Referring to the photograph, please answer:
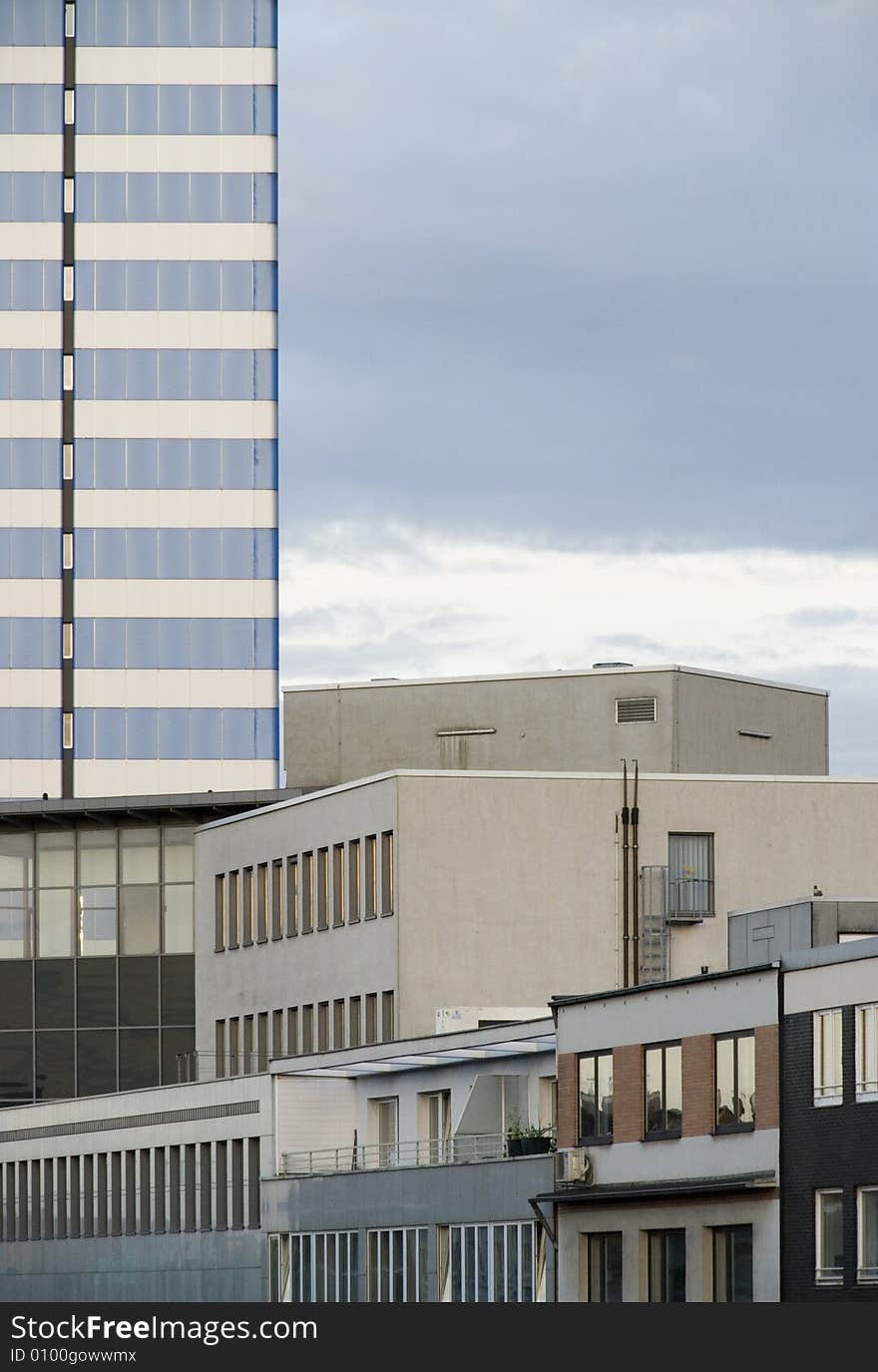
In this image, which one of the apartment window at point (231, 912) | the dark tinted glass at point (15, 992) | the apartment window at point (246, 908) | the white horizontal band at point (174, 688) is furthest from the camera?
the white horizontal band at point (174, 688)

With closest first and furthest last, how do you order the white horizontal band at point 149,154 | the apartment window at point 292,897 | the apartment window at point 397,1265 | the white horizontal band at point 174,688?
the apartment window at point 397,1265, the apartment window at point 292,897, the white horizontal band at point 174,688, the white horizontal band at point 149,154

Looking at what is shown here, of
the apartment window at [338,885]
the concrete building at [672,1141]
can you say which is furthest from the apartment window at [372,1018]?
the concrete building at [672,1141]

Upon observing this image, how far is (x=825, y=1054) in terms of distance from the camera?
60875 millimetres

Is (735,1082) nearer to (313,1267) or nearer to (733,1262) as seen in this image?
(733,1262)

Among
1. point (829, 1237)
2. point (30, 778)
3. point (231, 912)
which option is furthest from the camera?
point (30, 778)

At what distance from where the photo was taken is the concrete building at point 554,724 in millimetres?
94250

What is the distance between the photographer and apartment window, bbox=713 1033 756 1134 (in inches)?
2480

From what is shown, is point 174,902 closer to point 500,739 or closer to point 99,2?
point 500,739

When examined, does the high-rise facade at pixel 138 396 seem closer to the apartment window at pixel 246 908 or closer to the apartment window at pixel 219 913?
the apartment window at pixel 219 913

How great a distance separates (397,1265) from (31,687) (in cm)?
4793

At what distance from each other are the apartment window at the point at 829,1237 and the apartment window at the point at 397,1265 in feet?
50.8

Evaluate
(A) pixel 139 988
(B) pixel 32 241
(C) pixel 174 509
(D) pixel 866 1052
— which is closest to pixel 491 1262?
(D) pixel 866 1052

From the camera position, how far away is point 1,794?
382 feet

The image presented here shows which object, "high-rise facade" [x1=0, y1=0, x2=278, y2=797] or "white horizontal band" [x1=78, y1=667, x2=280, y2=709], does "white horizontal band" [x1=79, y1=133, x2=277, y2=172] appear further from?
"white horizontal band" [x1=78, y1=667, x2=280, y2=709]
